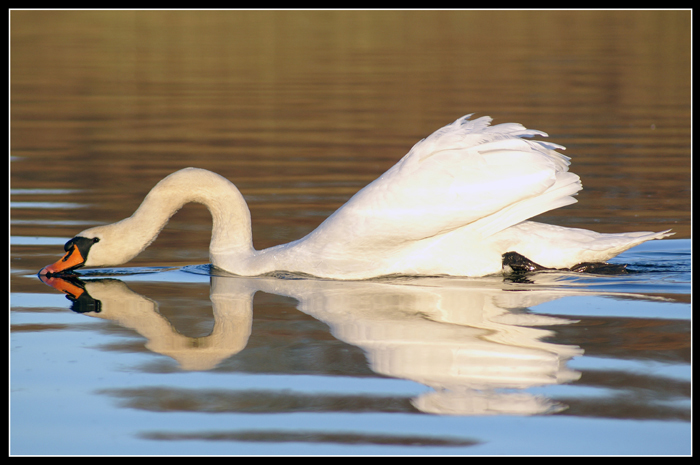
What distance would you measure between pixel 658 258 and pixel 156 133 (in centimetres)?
1021

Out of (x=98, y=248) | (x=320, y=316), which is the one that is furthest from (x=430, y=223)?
(x=98, y=248)

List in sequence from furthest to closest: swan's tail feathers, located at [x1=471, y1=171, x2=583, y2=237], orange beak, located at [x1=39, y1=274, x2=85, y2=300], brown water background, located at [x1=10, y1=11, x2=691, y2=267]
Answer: brown water background, located at [x1=10, y1=11, x2=691, y2=267], orange beak, located at [x1=39, y1=274, x2=85, y2=300], swan's tail feathers, located at [x1=471, y1=171, x2=583, y2=237]

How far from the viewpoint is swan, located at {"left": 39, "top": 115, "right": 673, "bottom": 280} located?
6844 millimetres

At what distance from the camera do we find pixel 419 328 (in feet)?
Answer: 19.4

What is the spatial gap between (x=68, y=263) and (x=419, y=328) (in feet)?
10.2

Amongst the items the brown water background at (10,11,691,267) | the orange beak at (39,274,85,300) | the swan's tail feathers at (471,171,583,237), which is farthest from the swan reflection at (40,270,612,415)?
the brown water background at (10,11,691,267)

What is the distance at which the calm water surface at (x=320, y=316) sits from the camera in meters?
4.48

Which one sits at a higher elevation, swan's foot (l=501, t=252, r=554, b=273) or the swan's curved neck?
the swan's curved neck

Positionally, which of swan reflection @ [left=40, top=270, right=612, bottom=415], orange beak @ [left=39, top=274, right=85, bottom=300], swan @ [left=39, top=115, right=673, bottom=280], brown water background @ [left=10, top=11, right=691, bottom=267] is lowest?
swan reflection @ [left=40, top=270, right=612, bottom=415]

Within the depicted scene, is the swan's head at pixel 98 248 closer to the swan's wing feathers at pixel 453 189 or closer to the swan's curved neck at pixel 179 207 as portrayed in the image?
the swan's curved neck at pixel 179 207

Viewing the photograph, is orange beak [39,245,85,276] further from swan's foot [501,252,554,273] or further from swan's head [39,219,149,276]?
swan's foot [501,252,554,273]

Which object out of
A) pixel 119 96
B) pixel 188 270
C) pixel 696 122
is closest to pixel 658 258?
pixel 188 270

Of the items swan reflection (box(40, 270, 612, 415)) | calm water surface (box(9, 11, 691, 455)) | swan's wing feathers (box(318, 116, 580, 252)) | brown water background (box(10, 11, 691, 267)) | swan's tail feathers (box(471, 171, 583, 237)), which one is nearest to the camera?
calm water surface (box(9, 11, 691, 455))

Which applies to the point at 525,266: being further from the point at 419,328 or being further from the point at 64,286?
the point at 64,286
